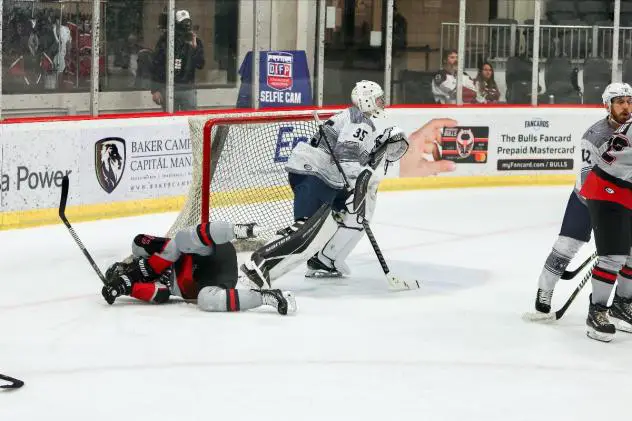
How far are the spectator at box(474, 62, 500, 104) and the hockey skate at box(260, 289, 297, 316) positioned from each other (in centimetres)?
522

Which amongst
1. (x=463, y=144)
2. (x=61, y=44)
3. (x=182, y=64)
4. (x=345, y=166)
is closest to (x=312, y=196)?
(x=345, y=166)

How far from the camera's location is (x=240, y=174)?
277 inches

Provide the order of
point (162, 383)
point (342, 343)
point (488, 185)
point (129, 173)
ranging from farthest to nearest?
1. point (488, 185)
2. point (129, 173)
3. point (342, 343)
4. point (162, 383)

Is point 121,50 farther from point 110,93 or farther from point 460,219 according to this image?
point 460,219

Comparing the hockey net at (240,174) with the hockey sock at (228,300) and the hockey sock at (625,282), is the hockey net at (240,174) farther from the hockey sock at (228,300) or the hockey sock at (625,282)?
the hockey sock at (625,282)

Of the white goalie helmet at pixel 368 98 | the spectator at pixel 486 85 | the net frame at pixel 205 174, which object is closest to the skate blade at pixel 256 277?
the net frame at pixel 205 174

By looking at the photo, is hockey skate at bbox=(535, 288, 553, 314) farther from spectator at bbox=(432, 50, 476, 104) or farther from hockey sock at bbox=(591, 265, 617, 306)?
spectator at bbox=(432, 50, 476, 104)

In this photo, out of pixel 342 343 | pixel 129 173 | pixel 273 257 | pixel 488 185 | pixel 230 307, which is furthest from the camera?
pixel 488 185

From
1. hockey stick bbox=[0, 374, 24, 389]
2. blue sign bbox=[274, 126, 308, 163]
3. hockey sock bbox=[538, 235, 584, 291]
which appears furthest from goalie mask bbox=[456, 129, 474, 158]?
hockey stick bbox=[0, 374, 24, 389]

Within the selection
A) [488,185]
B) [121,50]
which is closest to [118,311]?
[121,50]

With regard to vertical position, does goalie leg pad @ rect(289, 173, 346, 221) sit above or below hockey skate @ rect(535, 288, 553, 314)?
above

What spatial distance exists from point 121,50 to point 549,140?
12.6 ft

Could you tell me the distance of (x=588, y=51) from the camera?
10.7 metres

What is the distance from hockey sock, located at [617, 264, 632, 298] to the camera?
5.32m
